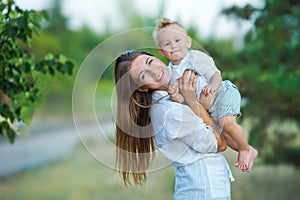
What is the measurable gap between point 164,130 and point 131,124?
0.27ft

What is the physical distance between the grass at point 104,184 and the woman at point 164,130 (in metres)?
3.36

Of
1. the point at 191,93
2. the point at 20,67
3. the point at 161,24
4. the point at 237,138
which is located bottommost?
the point at 20,67

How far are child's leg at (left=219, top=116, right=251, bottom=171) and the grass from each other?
3.32 m

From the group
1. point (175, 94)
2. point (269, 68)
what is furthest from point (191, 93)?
point (269, 68)

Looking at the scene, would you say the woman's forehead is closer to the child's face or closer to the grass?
the child's face

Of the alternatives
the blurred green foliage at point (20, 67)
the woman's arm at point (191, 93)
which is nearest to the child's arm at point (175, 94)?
the woman's arm at point (191, 93)

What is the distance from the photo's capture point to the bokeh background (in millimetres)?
4305

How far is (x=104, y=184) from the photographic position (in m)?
5.82

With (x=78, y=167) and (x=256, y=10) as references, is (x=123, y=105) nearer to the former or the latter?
(x=256, y=10)

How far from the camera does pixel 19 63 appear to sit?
2225 mm

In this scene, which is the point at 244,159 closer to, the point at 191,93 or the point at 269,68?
the point at 191,93

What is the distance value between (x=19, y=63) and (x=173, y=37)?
905mm

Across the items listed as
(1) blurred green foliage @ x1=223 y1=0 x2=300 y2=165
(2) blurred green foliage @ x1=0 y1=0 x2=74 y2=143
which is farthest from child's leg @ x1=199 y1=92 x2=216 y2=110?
(1) blurred green foliage @ x1=223 y1=0 x2=300 y2=165

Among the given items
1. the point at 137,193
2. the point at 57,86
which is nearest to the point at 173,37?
the point at 137,193
